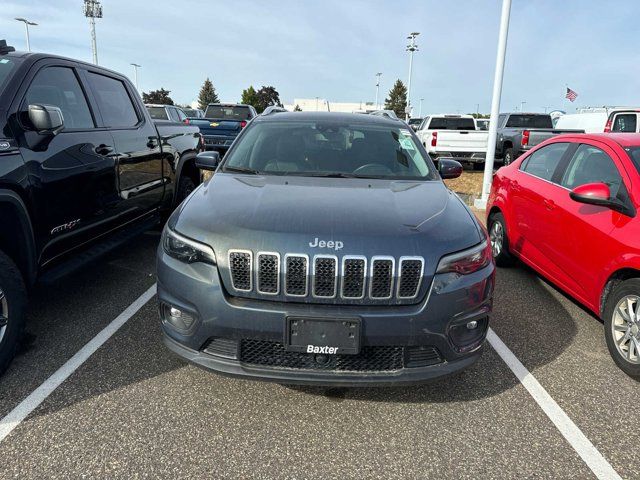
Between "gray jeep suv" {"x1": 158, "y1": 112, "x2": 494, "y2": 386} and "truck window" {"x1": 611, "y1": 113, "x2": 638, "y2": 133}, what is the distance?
11586 mm

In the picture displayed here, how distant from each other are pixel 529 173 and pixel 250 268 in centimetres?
380

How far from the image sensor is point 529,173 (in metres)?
5.13

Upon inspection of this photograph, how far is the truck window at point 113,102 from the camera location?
14.4 ft

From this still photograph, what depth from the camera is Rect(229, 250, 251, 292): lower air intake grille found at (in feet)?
8.05

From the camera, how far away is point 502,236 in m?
5.49

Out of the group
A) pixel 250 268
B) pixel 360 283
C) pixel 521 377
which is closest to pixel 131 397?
pixel 250 268

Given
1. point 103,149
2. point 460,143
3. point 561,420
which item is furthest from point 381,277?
point 460,143

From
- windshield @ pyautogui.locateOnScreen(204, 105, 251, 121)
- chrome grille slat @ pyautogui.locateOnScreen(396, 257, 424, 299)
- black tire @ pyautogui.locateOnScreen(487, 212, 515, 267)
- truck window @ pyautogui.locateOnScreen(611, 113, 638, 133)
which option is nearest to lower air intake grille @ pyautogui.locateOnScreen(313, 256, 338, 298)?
chrome grille slat @ pyautogui.locateOnScreen(396, 257, 424, 299)

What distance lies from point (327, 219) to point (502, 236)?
3486mm

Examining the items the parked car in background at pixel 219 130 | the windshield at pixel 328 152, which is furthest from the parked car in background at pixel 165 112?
the windshield at pixel 328 152

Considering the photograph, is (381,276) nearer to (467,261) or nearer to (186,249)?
(467,261)

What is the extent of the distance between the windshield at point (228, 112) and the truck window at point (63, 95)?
514 inches

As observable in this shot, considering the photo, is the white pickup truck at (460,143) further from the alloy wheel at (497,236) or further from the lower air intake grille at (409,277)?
the lower air intake grille at (409,277)

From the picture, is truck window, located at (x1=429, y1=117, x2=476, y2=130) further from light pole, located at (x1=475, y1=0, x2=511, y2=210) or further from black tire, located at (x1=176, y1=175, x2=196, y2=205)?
black tire, located at (x1=176, y1=175, x2=196, y2=205)
